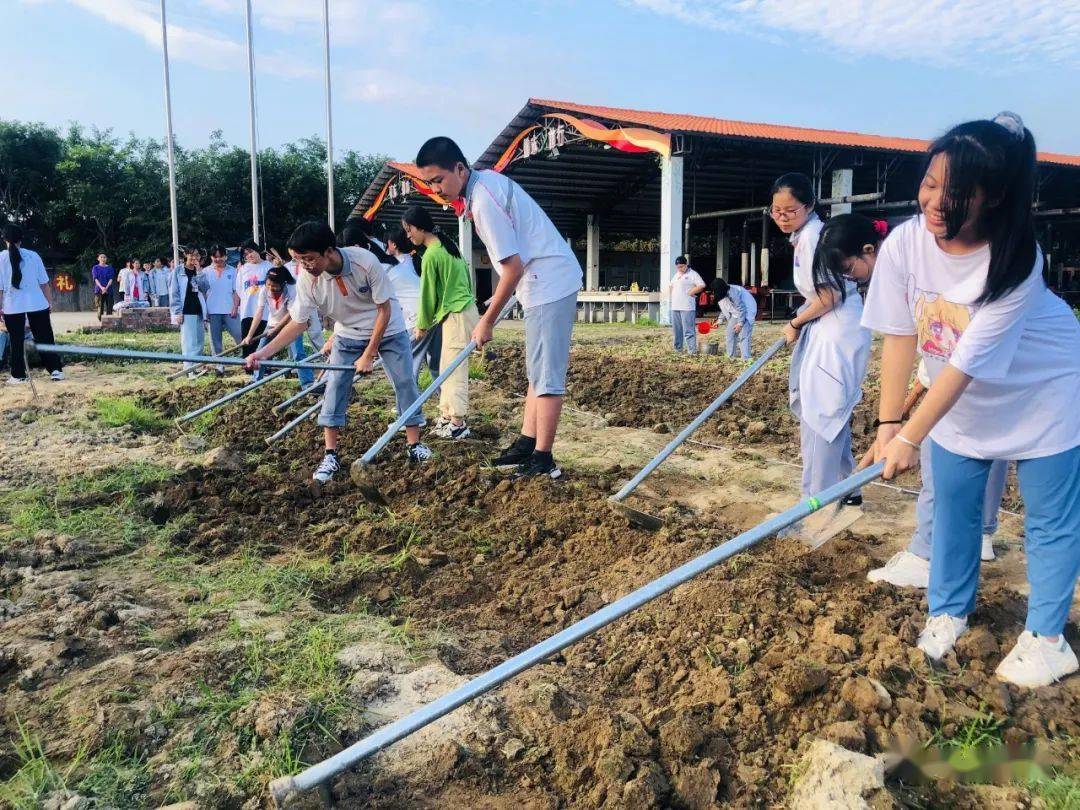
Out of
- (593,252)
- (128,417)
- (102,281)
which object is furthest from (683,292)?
(102,281)

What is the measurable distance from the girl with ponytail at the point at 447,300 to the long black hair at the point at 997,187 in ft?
12.5

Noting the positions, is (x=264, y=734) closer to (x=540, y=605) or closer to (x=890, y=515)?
(x=540, y=605)

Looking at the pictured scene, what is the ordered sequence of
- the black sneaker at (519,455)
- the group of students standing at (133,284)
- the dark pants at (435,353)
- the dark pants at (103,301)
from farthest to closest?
the dark pants at (103,301) → the group of students standing at (133,284) → the dark pants at (435,353) → the black sneaker at (519,455)

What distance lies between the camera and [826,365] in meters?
3.04

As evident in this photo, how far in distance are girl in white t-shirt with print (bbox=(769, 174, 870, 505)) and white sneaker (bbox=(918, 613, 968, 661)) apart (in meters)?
0.81

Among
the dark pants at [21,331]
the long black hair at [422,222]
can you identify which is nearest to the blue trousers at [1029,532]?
the long black hair at [422,222]

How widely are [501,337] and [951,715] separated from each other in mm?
11251

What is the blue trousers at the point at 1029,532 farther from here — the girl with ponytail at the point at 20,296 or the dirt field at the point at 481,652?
the girl with ponytail at the point at 20,296

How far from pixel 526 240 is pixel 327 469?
1.75 metres

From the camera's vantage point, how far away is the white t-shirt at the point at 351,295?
4.38m

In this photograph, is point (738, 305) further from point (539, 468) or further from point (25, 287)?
point (25, 287)

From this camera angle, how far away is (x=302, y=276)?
440 centimetres

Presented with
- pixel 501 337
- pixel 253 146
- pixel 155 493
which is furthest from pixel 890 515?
pixel 253 146

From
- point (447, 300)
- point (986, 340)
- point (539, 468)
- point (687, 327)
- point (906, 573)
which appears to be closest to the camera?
point (986, 340)
